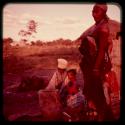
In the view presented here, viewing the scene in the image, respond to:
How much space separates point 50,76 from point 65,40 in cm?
29

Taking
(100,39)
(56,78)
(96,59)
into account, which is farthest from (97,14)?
(56,78)

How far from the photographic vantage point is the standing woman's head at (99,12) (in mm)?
2363

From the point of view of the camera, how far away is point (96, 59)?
239cm

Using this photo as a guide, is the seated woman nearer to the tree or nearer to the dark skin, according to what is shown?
the dark skin

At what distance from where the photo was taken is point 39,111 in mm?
2402

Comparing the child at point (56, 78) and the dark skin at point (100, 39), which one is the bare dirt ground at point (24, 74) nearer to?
the child at point (56, 78)

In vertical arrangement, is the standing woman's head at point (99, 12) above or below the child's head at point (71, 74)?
above

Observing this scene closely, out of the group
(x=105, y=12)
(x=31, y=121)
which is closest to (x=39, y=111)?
(x=31, y=121)

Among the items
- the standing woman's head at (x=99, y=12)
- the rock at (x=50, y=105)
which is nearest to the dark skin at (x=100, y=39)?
the standing woman's head at (x=99, y=12)

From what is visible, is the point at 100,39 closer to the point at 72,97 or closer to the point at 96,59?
the point at 96,59

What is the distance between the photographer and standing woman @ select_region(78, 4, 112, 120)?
2.38 meters

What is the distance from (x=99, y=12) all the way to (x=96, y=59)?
0.35 metres

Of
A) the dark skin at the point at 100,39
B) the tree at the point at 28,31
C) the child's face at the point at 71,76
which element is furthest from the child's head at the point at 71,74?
the tree at the point at 28,31

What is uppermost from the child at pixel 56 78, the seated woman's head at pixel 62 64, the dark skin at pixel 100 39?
the dark skin at pixel 100 39
